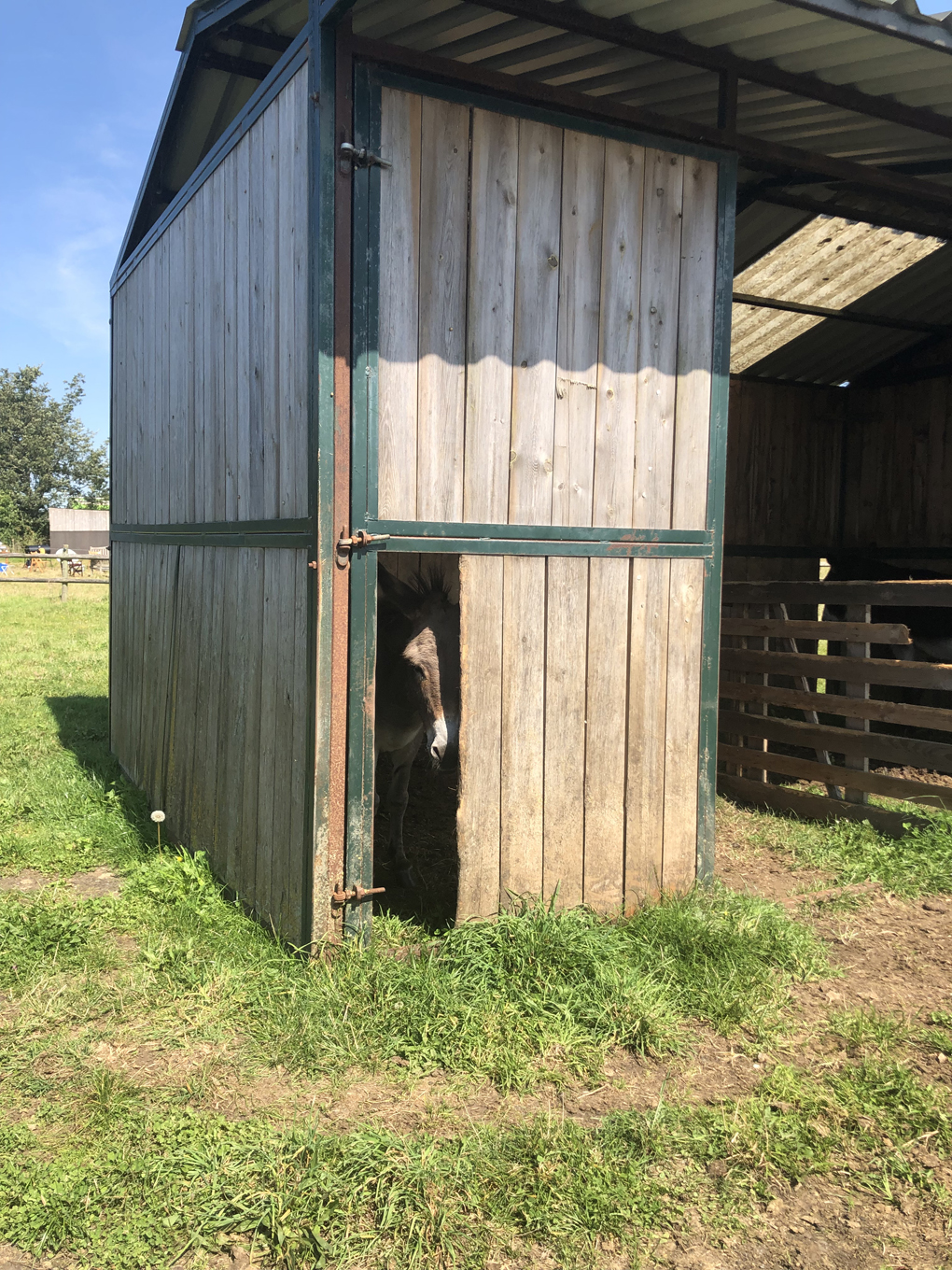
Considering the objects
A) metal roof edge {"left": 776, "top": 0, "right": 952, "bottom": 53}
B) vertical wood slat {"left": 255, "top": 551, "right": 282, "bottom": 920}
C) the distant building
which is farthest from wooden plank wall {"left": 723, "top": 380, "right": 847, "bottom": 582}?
the distant building

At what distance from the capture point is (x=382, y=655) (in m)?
5.94

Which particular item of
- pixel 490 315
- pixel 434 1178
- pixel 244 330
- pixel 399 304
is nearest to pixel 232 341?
pixel 244 330

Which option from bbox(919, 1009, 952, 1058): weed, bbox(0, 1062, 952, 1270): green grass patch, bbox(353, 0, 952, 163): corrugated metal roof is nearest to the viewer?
bbox(0, 1062, 952, 1270): green grass patch

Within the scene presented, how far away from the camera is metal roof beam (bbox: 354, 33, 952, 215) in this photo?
3.97 m

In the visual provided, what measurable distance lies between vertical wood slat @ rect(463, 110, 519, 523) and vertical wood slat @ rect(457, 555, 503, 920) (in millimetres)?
335

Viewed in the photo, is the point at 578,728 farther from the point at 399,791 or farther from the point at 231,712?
the point at 231,712

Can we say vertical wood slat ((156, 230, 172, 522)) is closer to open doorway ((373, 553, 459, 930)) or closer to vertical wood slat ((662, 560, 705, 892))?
open doorway ((373, 553, 459, 930))

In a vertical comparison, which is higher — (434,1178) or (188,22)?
(188,22)

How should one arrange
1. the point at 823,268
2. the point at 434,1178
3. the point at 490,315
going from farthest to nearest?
1. the point at 823,268
2. the point at 490,315
3. the point at 434,1178

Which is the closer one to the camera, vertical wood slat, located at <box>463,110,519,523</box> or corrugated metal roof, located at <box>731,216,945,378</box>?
vertical wood slat, located at <box>463,110,519,523</box>

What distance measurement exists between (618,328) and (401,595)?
1.75m

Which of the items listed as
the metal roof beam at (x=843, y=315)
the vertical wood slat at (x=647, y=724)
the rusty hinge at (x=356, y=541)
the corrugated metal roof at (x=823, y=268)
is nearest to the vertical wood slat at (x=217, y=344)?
the rusty hinge at (x=356, y=541)

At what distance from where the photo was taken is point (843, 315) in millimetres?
9055

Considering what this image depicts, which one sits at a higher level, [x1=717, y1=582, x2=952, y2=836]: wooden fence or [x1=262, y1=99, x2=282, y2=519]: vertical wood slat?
[x1=262, y1=99, x2=282, y2=519]: vertical wood slat
